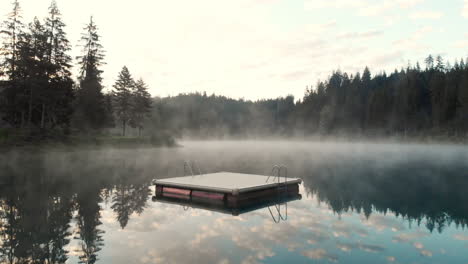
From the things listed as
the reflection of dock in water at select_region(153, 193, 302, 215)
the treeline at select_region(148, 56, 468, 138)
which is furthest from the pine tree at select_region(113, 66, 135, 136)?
the treeline at select_region(148, 56, 468, 138)

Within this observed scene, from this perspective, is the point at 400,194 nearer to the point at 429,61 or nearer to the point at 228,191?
the point at 228,191

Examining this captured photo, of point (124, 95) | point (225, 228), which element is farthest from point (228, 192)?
point (124, 95)

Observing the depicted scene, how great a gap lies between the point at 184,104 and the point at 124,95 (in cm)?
11857

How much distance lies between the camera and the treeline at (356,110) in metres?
92.5

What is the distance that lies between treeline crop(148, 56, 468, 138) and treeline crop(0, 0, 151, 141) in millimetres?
78448

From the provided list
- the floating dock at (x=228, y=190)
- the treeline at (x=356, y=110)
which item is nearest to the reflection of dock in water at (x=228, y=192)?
the floating dock at (x=228, y=190)

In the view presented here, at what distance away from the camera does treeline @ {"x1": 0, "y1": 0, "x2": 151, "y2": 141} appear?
46.6 meters

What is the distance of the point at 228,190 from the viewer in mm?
14930

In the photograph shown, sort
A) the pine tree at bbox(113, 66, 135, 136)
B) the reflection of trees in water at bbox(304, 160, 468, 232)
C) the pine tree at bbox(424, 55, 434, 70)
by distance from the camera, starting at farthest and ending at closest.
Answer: the pine tree at bbox(424, 55, 434, 70) < the pine tree at bbox(113, 66, 135, 136) < the reflection of trees in water at bbox(304, 160, 468, 232)

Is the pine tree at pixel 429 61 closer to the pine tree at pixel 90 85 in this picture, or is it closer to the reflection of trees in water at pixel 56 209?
the pine tree at pixel 90 85

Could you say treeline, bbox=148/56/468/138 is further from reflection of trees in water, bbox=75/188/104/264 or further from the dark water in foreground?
reflection of trees in water, bbox=75/188/104/264

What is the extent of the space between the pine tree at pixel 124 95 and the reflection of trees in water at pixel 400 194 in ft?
157

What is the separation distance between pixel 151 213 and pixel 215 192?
299cm

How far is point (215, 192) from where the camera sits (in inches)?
615
